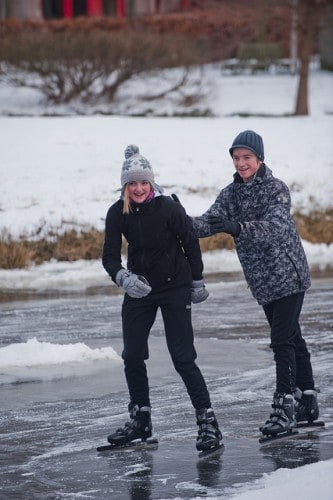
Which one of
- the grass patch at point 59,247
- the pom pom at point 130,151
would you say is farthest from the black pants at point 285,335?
the grass patch at point 59,247

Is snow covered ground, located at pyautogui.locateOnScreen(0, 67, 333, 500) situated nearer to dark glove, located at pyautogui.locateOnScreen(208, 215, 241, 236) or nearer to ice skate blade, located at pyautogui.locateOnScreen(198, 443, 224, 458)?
ice skate blade, located at pyautogui.locateOnScreen(198, 443, 224, 458)

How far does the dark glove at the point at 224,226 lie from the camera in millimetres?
7062

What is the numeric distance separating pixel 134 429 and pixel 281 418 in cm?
87

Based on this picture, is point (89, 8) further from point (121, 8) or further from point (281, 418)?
point (281, 418)

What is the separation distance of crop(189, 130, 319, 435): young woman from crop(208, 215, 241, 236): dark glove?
0.31 ft

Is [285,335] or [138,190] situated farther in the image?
[285,335]

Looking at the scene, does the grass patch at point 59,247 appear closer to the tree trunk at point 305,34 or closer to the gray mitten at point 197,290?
the gray mitten at point 197,290

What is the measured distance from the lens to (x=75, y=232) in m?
17.4

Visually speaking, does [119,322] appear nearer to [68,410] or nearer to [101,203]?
[68,410]

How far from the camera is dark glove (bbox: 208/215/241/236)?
706cm

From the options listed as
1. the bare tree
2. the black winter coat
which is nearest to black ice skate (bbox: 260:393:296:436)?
the black winter coat

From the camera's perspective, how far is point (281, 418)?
7367 mm

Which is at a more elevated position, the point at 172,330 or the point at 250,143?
the point at 250,143

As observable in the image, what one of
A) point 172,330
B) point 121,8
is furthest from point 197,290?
point 121,8
